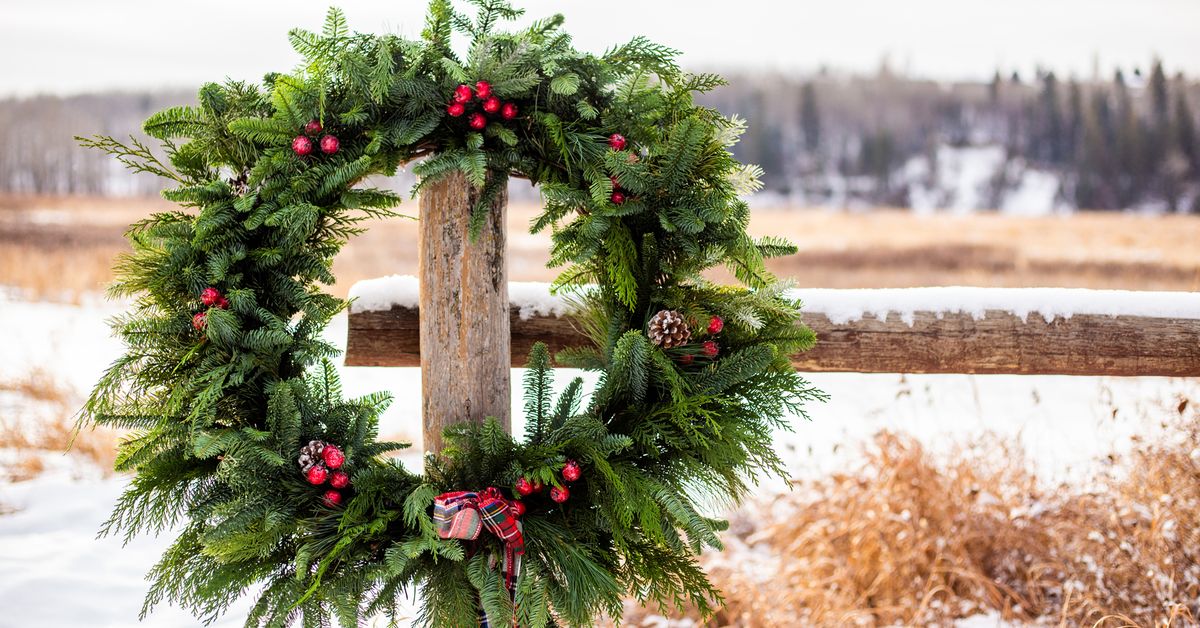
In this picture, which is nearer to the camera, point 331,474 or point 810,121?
point 331,474

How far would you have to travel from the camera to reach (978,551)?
2.67 metres

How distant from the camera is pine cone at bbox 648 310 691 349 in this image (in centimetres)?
144

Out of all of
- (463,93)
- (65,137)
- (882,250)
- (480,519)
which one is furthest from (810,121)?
(65,137)

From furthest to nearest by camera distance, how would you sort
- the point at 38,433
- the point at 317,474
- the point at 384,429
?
1. the point at 384,429
2. the point at 38,433
3. the point at 317,474

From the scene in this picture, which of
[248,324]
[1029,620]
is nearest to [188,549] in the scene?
[248,324]

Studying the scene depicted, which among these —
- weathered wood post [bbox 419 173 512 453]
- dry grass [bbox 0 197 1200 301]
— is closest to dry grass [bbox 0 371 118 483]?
dry grass [bbox 0 197 1200 301]

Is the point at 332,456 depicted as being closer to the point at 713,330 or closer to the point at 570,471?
the point at 570,471

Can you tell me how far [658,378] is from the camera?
1446mm

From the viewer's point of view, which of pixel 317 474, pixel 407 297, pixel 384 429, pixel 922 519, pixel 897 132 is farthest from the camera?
pixel 897 132

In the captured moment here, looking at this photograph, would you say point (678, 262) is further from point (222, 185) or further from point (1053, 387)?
point (1053, 387)

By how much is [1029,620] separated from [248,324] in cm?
246

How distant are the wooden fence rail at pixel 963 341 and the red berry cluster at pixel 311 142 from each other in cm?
64

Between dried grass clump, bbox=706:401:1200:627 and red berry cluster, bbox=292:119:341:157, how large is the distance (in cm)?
185

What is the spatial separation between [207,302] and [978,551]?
8.43ft
